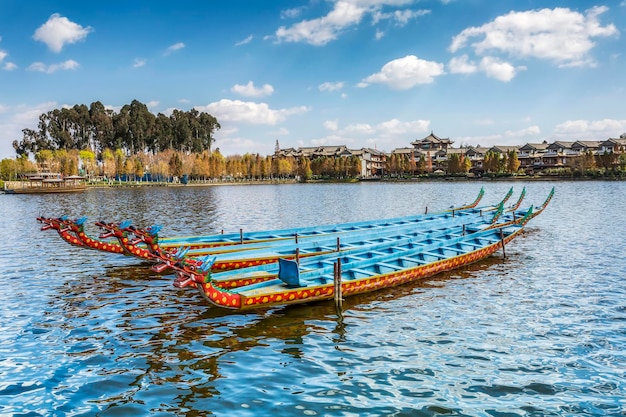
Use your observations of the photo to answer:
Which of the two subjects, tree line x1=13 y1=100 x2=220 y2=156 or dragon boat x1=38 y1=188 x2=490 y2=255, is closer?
dragon boat x1=38 y1=188 x2=490 y2=255

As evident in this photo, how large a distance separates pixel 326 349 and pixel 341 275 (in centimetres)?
521

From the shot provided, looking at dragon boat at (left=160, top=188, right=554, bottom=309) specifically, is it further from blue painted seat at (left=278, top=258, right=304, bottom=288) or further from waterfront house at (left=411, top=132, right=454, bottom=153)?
waterfront house at (left=411, top=132, right=454, bottom=153)

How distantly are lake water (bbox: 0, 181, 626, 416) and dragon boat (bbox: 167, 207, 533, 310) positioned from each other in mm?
583

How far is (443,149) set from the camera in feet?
600

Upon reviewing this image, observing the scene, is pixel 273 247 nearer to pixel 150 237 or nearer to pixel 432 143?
pixel 150 237

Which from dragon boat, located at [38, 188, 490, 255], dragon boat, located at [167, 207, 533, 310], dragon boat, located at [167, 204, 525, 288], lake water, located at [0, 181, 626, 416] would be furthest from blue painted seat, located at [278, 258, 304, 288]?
dragon boat, located at [38, 188, 490, 255]

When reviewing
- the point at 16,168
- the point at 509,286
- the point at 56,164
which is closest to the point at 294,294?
the point at 509,286

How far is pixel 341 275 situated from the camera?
59.6 feet

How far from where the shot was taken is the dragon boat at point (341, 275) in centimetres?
1434

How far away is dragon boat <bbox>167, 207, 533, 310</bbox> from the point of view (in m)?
14.3

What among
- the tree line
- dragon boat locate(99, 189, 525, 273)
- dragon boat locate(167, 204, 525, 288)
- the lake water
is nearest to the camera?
the lake water

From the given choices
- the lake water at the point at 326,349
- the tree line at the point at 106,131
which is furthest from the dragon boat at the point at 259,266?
the tree line at the point at 106,131

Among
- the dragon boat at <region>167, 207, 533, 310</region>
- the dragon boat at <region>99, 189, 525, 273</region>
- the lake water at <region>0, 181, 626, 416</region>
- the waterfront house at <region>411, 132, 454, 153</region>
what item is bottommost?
the lake water at <region>0, 181, 626, 416</region>

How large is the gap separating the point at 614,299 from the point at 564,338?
536 cm
